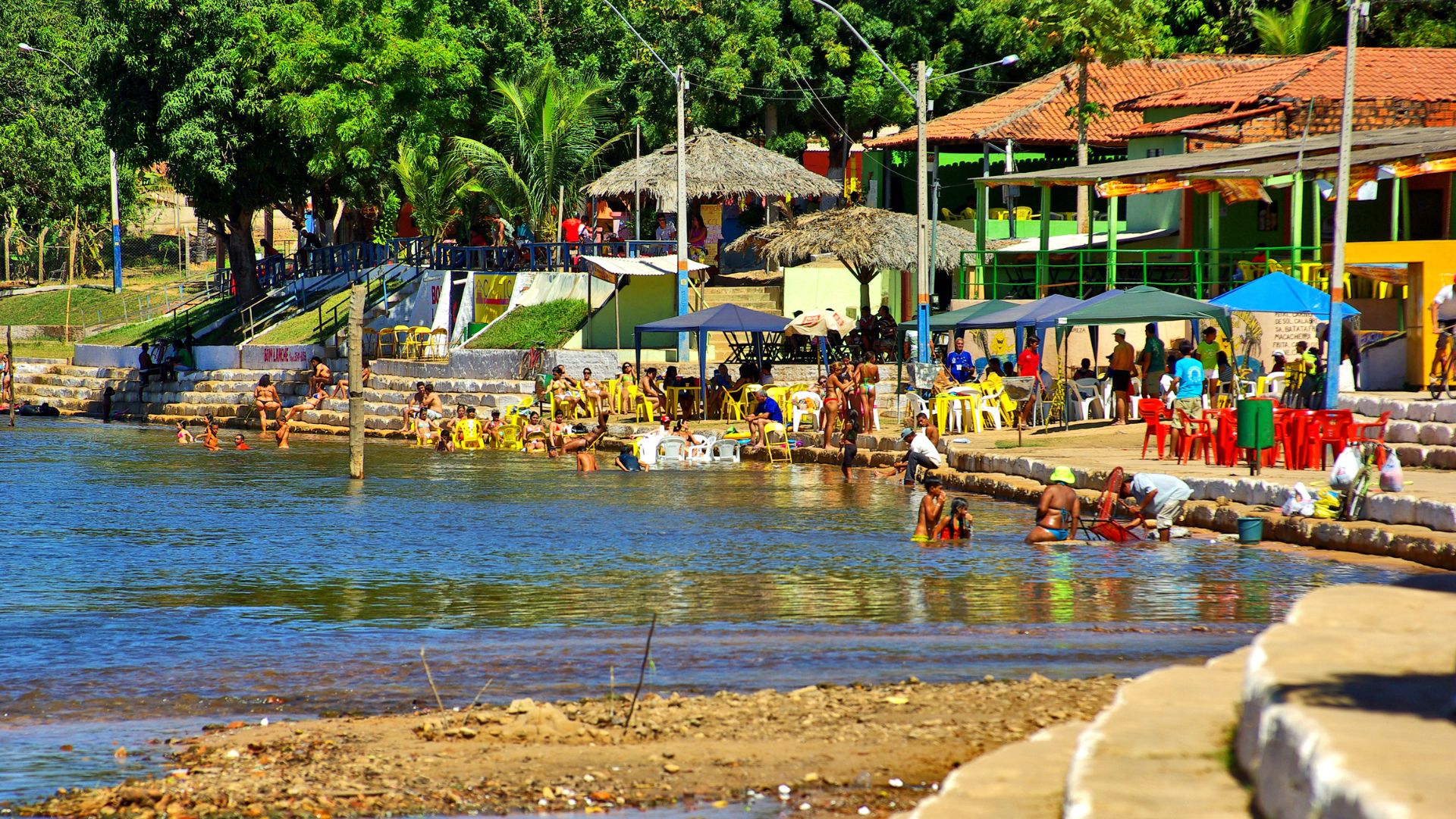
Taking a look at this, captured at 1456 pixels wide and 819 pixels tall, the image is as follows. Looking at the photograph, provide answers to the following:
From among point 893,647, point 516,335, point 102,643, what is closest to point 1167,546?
point 893,647

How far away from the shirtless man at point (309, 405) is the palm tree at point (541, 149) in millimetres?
6314

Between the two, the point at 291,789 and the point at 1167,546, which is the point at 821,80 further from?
the point at 291,789

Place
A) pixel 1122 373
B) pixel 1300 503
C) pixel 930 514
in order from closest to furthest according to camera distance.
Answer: pixel 1300 503 < pixel 930 514 < pixel 1122 373

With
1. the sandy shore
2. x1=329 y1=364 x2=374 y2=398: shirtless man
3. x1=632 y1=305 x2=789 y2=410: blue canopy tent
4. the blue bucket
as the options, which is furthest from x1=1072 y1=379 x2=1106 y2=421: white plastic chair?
x1=329 y1=364 x2=374 y2=398: shirtless man

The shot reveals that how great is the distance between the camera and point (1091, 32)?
33750mm

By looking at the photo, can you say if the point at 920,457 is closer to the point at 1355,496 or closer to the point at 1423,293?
the point at 1423,293

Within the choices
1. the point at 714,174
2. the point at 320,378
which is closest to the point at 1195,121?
the point at 714,174

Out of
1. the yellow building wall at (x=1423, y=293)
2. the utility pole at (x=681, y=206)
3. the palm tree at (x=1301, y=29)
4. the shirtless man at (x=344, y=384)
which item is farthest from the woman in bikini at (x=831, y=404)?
the palm tree at (x=1301, y=29)

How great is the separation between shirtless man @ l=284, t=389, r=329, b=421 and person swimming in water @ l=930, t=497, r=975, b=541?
22.0m

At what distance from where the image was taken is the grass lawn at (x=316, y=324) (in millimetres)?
40688

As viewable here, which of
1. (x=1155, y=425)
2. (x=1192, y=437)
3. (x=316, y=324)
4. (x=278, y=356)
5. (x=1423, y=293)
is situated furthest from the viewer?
(x=316, y=324)

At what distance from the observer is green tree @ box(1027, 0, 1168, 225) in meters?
33.4

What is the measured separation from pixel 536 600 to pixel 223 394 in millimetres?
27962

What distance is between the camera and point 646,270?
105ft
